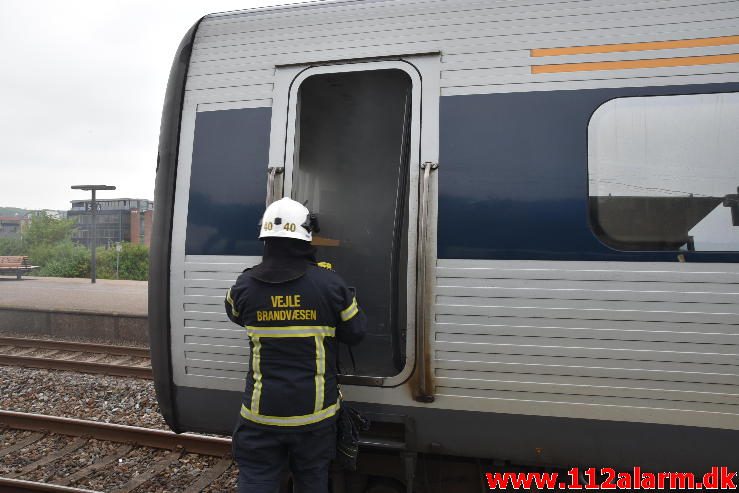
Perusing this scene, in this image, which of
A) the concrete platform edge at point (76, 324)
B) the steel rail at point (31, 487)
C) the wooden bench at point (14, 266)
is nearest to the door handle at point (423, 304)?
the steel rail at point (31, 487)

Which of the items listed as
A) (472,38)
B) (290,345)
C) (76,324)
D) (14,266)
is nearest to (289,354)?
(290,345)

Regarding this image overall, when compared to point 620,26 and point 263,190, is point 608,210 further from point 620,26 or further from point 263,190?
point 263,190

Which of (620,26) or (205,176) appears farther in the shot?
(205,176)

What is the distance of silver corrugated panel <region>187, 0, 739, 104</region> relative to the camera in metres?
2.40

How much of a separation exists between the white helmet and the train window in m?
1.27

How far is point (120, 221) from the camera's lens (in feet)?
206

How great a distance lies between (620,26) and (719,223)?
1.14m

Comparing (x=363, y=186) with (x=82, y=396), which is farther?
(x=82, y=396)

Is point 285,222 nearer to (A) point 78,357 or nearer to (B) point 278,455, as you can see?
(B) point 278,455

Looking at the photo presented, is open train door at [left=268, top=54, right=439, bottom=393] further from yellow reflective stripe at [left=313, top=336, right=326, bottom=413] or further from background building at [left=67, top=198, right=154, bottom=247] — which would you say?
background building at [left=67, top=198, right=154, bottom=247]

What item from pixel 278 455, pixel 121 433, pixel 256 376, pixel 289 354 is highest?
pixel 289 354

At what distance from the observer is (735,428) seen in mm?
2295

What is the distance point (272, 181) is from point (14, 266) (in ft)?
96.9

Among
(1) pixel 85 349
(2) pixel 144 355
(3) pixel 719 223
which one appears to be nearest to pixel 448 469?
(3) pixel 719 223
